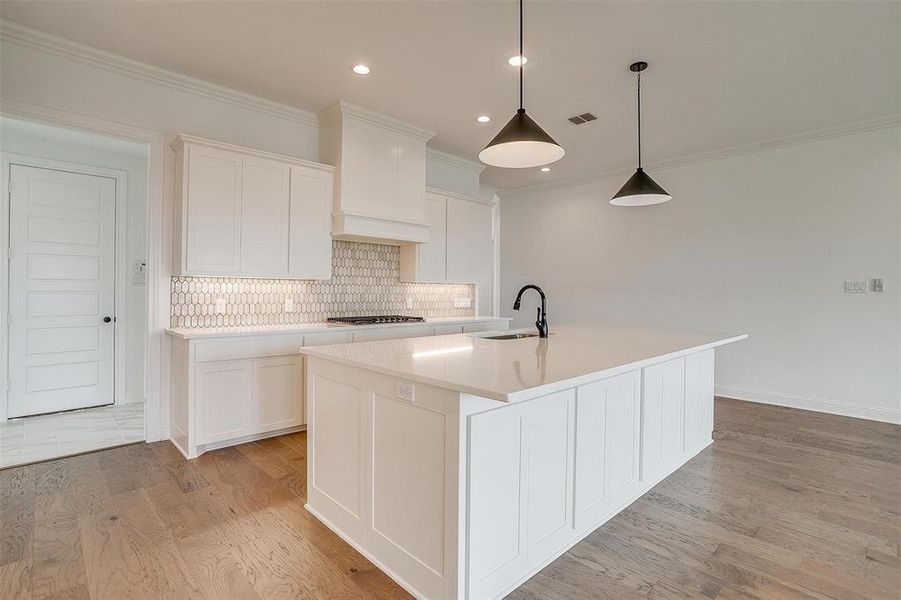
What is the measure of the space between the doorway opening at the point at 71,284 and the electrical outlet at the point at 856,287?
6.28m

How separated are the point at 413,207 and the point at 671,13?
2601 millimetres

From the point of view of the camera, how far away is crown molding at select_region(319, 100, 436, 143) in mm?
3873

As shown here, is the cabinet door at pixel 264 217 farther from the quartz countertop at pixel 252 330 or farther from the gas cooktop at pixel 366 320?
the gas cooktop at pixel 366 320

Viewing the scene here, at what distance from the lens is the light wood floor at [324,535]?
1.78 metres

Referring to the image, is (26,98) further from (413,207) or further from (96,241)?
(413,207)

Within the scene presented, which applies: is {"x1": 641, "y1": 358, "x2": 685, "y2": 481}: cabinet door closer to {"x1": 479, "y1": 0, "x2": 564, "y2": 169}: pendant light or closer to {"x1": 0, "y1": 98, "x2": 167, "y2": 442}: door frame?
{"x1": 479, "y1": 0, "x2": 564, "y2": 169}: pendant light

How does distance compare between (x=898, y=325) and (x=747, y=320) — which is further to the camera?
(x=747, y=320)

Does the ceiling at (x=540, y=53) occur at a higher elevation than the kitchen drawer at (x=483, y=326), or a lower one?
higher

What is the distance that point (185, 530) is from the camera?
7.09 ft

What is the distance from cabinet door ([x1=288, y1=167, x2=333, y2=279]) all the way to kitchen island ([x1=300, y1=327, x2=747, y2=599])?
164 cm

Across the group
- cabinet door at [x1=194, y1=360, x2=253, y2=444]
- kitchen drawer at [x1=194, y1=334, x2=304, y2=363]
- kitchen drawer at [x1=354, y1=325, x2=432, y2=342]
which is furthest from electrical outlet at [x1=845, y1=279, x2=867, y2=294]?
cabinet door at [x1=194, y1=360, x2=253, y2=444]

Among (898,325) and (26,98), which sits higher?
(26,98)

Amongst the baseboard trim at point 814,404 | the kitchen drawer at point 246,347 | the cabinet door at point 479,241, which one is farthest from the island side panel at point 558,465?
the cabinet door at point 479,241

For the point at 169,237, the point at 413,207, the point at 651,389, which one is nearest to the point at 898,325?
the point at 651,389
